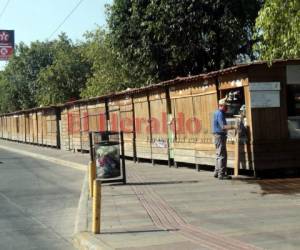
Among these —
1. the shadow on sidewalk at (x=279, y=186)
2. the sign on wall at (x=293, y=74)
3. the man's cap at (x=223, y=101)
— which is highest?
the sign on wall at (x=293, y=74)

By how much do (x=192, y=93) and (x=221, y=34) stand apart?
30.4ft

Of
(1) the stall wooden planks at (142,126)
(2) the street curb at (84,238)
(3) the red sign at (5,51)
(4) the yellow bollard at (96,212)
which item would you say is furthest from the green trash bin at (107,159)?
(3) the red sign at (5,51)

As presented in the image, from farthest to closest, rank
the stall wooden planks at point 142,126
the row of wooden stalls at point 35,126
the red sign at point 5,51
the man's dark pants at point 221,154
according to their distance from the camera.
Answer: the red sign at point 5,51, the row of wooden stalls at point 35,126, the stall wooden planks at point 142,126, the man's dark pants at point 221,154

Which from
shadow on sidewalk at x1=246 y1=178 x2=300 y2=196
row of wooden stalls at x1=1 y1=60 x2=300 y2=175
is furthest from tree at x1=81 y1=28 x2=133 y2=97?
shadow on sidewalk at x1=246 y1=178 x2=300 y2=196

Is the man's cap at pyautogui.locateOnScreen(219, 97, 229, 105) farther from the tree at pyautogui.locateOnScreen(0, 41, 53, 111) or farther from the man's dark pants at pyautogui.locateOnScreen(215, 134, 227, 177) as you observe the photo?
the tree at pyautogui.locateOnScreen(0, 41, 53, 111)

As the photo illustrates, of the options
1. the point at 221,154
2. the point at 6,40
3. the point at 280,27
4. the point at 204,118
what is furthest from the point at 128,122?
the point at 6,40

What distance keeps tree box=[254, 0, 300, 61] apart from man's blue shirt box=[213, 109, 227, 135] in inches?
69.6

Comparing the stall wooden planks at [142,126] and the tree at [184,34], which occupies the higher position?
the tree at [184,34]

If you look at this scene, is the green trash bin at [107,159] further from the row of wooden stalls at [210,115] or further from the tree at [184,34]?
the tree at [184,34]

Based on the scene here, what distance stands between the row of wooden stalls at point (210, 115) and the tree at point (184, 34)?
339 cm

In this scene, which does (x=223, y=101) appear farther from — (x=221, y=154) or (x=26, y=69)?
(x=26, y=69)

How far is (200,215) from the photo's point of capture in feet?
32.8

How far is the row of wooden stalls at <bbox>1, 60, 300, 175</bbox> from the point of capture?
573 inches

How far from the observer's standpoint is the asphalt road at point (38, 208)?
31.2 ft
